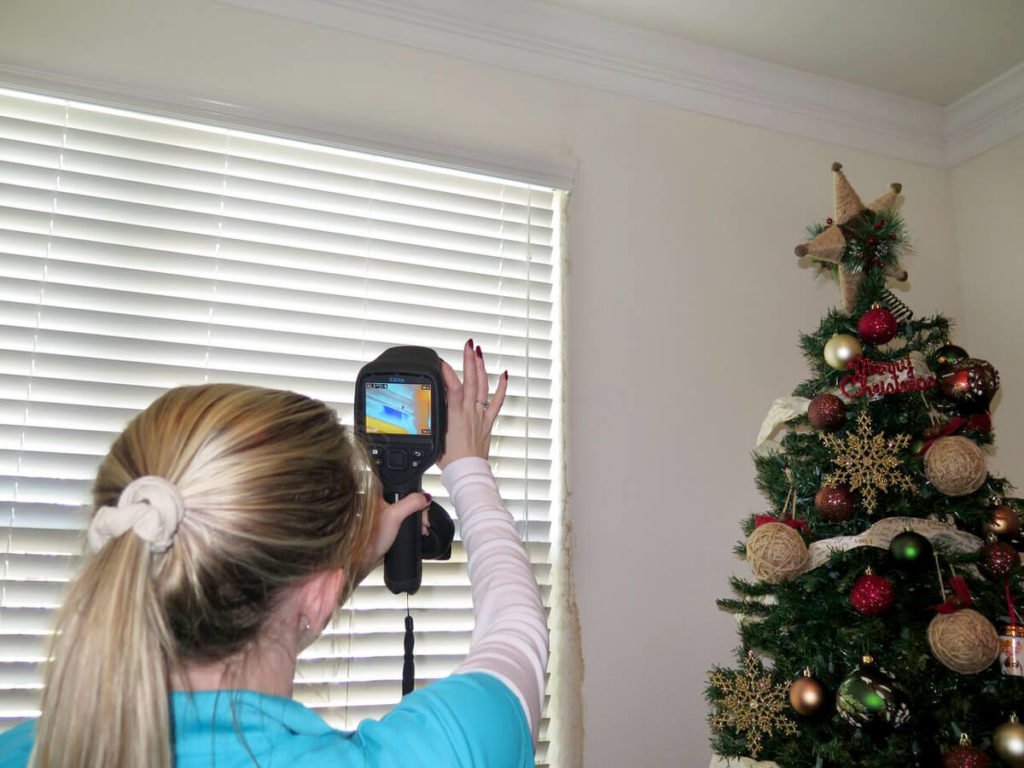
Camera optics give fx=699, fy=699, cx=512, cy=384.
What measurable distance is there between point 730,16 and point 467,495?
1719 millimetres

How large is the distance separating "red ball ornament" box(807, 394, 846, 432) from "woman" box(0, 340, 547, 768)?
107 cm

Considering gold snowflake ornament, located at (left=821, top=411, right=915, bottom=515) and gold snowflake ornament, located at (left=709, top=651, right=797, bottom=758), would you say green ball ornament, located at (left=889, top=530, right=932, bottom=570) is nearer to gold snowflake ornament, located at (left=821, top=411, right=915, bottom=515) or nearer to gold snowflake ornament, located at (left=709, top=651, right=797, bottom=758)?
gold snowflake ornament, located at (left=821, top=411, right=915, bottom=515)

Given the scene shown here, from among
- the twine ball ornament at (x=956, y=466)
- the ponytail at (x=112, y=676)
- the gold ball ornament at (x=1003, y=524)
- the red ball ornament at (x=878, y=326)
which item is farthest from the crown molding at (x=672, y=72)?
the ponytail at (x=112, y=676)

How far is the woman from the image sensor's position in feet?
1.72

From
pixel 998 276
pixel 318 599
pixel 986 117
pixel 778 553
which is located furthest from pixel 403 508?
pixel 986 117

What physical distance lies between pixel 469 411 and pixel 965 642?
3.38 ft

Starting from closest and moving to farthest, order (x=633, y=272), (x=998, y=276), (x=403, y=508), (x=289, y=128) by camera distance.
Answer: (x=403, y=508) → (x=289, y=128) → (x=633, y=272) → (x=998, y=276)

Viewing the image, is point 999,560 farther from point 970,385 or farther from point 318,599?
point 318,599

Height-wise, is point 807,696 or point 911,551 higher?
point 911,551

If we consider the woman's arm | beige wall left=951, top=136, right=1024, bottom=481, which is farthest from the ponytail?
beige wall left=951, top=136, right=1024, bottom=481

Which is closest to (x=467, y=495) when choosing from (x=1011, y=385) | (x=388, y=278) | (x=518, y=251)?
(x=388, y=278)

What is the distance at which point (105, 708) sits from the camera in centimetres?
52

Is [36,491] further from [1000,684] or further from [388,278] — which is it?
[1000,684]

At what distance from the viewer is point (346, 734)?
0.62m
